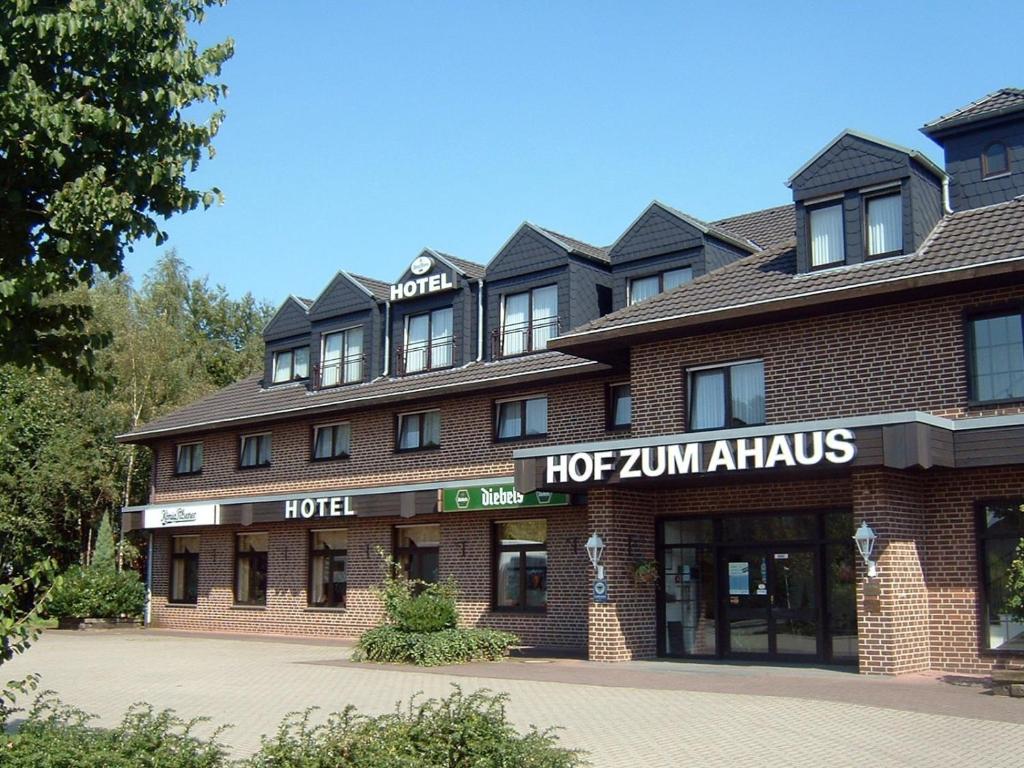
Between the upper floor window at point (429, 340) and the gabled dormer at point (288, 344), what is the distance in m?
4.10

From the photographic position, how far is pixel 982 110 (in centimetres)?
1916

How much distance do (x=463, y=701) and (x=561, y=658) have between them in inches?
472

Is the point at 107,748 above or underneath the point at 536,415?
underneath

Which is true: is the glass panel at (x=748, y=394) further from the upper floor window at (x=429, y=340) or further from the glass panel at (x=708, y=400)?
the upper floor window at (x=429, y=340)

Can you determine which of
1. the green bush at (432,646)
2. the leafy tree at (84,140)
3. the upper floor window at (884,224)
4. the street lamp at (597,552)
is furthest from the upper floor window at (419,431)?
the leafy tree at (84,140)

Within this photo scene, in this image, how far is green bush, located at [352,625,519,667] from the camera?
20109 millimetres

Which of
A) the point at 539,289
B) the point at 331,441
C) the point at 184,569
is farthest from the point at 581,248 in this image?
the point at 184,569

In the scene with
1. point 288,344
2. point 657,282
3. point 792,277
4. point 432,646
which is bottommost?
point 432,646

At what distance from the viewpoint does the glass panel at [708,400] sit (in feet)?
63.6

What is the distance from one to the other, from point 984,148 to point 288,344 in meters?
18.5

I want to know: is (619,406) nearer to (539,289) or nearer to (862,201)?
(539,289)

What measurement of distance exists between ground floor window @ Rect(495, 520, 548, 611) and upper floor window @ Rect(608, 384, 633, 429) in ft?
8.56

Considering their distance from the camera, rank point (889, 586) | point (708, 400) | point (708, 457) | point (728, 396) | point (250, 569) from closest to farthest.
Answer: point (889, 586) < point (708, 457) < point (728, 396) < point (708, 400) < point (250, 569)

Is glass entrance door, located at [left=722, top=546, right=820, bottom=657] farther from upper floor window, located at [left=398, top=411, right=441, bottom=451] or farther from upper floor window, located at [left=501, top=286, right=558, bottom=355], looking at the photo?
upper floor window, located at [left=398, top=411, right=441, bottom=451]
